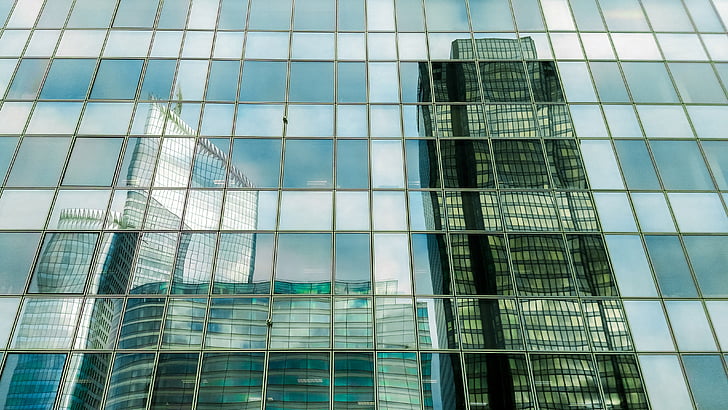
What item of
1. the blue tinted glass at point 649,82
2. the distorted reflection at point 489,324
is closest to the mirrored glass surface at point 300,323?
the distorted reflection at point 489,324

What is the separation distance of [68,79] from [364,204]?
13.5 metres

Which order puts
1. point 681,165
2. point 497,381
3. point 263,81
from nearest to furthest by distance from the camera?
1. point 497,381
2. point 681,165
3. point 263,81

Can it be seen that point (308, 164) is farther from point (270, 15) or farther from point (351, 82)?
point (270, 15)

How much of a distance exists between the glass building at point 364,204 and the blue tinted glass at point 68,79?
0.12m

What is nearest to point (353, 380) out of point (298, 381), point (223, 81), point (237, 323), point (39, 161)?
point (298, 381)

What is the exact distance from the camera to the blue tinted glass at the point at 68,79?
2158cm

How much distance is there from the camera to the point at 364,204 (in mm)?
19578

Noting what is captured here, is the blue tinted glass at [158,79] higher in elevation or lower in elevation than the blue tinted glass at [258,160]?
higher

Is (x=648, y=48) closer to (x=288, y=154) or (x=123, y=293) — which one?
(x=288, y=154)

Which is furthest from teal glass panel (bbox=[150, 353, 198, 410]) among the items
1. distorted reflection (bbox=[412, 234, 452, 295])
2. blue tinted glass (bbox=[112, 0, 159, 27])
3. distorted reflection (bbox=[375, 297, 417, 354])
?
blue tinted glass (bbox=[112, 0, 159, 27])

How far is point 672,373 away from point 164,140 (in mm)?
19606

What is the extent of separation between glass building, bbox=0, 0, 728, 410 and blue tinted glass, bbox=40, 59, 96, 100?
0.12 metres

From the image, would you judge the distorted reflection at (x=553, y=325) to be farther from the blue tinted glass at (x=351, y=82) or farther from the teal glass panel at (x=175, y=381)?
the teal glass panel at (x=175, y=381)

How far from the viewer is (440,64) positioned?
22859 mm
